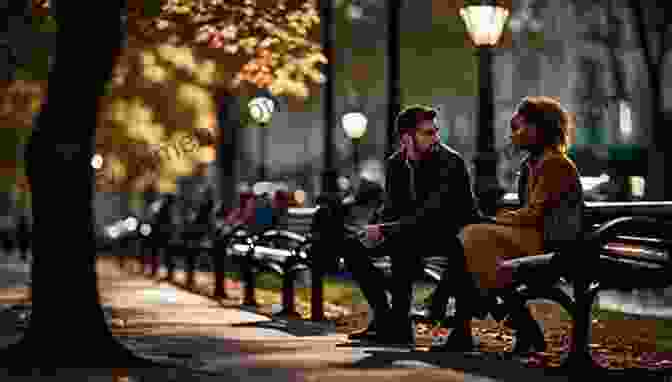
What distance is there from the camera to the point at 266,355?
10.9 metres

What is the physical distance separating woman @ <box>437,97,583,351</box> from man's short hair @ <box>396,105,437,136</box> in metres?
0.89

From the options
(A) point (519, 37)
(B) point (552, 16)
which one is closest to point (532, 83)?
(B) point (552, 16)

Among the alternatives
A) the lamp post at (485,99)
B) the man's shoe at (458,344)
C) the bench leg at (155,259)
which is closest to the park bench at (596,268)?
the man's shoe at (458,344)

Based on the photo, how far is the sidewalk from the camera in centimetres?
947

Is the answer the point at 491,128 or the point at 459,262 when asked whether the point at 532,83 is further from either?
the point at 459,262

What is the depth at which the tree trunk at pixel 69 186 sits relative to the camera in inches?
407

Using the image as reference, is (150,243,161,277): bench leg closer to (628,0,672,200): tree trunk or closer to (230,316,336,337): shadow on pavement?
(628,0,672,200): tree trunk

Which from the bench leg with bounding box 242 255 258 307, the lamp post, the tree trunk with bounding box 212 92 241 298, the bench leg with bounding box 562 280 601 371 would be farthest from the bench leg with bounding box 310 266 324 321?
the tree trunk with bounding box 212 92 241 298

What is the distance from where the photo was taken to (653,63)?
1243 inches

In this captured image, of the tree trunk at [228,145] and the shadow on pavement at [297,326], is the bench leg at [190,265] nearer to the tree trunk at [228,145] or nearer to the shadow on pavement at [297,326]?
the shadow on pavement at [297,326]

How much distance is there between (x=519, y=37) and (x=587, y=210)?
46.5 meters

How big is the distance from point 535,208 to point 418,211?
1439 millimetres

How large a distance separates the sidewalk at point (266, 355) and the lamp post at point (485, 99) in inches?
106

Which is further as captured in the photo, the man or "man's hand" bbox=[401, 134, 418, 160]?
"man's hand" bbox=[401, 134, 418, 160]
